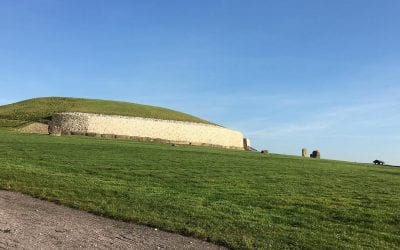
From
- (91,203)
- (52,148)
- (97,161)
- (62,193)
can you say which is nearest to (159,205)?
(91,203)

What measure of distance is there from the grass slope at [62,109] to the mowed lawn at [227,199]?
151 feet

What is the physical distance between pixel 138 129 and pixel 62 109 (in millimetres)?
16432

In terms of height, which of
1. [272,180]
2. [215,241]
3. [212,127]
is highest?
[212,127]

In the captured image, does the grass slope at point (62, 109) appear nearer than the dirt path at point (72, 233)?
No

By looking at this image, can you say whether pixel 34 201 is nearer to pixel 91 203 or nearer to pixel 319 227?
pixel 91 203

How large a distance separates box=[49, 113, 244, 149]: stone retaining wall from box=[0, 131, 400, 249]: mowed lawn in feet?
123

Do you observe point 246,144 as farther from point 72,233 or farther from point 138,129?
point 72,233

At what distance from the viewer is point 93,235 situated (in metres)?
12.5

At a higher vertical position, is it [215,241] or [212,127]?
[212,127]

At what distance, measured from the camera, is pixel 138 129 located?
71750 millimetres

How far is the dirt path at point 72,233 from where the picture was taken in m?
11.5

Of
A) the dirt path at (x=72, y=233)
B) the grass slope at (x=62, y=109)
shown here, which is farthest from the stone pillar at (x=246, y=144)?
the dirt path at (x=72, y=233)

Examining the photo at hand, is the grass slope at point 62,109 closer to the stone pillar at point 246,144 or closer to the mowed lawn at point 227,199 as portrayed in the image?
the stone pillar at point 246,144

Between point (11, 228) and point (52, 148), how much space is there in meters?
25.6
